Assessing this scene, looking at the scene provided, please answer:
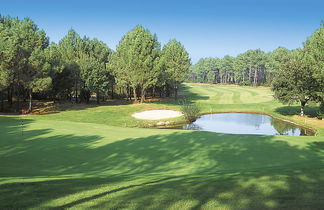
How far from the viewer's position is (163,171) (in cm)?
1393

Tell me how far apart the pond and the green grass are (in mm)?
15056

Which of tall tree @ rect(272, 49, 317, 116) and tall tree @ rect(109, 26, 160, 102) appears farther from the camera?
tall tree @ rect(109, 26, 160, 102)

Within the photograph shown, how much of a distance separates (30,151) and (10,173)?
4.32 metres

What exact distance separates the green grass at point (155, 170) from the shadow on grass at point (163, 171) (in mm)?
32

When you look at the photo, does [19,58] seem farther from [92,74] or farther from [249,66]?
[249,66]

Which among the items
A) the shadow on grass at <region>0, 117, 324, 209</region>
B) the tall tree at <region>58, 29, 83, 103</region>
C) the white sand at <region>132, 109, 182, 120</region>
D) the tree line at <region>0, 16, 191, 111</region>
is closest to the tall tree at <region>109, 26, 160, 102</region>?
the tree line at <region>0, 16, 191, 111</region>

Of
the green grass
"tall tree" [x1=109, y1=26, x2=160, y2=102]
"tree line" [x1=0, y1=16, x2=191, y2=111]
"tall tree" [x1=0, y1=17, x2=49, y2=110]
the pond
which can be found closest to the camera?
the green grass

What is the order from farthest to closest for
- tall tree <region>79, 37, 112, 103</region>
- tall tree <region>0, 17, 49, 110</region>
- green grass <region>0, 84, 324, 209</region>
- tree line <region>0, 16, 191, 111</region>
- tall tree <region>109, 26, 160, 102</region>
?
1. tall tree <region>79, 37, 112, 103</region>
2. tall tree <region>109, 26, 160, 102</region>
3. tree line <region>0, 16, 191, 111</region>
4. tall tree <region>0, 17, 49, 110</region>
5. green grass <region>0, 84, 324, 209</region>

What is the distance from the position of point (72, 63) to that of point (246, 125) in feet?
129

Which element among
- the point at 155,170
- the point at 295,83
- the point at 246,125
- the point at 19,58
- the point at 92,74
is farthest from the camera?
the point at 92,74

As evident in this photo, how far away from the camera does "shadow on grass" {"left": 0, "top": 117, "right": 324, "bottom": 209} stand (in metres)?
8.34

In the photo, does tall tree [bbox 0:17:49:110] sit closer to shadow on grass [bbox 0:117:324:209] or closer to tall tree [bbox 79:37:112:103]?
tall tree [bbox 79:37:112:103]

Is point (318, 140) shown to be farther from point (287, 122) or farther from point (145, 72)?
point (145, 72)

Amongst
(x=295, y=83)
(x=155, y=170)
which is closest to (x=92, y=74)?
(x=295, y=83)
